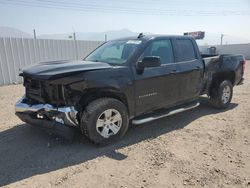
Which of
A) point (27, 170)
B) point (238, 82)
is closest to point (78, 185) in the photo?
point (27, 170)

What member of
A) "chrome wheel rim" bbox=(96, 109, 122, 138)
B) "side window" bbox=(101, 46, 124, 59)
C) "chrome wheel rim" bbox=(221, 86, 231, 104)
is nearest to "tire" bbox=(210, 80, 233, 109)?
"chrome wheel rim" bbox=(221, 86, 231, 104)

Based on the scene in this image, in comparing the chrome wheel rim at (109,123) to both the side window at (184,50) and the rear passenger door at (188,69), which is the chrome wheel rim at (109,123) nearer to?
the rear passenger door at (188,69)

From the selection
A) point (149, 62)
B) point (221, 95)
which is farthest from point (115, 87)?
point (221, 95)

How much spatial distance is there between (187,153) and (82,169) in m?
1.66

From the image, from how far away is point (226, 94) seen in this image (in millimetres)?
6543

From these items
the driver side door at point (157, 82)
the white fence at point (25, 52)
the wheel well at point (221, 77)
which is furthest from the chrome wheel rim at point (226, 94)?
the white fence at point (25, 52)

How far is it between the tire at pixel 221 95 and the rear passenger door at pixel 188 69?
76 cm

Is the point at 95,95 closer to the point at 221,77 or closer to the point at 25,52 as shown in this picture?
the point at 221,77

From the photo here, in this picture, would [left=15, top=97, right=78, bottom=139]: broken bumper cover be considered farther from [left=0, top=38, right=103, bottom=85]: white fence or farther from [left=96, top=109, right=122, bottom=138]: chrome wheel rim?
[left=0, top=38, right=103, bottom=85]: white fence

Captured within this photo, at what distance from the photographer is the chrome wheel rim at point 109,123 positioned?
4051 mm

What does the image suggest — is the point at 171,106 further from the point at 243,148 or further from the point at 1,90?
the point at 1,90

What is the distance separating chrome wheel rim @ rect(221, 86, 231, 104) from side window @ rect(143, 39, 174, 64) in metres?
2.20

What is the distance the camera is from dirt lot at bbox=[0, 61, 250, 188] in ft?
10.3

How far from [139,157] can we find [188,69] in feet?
8.10
